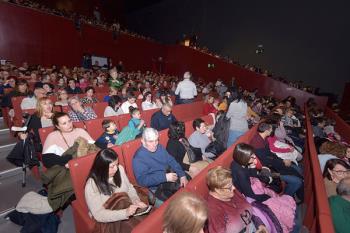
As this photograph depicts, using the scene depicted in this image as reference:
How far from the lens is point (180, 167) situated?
2.83m

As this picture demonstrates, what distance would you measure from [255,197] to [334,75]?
13.6m

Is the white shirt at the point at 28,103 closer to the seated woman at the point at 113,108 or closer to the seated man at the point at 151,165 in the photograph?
the seated woman at the point at 113,108

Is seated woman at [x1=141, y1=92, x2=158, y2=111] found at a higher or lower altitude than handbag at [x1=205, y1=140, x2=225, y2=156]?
higher

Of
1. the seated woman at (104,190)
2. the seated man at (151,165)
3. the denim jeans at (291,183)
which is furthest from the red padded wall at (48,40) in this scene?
the denim jeans at (291,183)

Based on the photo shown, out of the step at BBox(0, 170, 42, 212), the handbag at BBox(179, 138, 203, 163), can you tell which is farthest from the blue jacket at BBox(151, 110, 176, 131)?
the step at BBox(0, 170, 42, 212)

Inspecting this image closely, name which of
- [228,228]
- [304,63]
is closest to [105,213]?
[228,228]

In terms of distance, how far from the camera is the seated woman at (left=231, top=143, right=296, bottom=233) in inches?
94.7

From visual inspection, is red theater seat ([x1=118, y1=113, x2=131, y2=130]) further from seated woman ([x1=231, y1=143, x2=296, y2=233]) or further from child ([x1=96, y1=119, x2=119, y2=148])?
seated woman ([x1=231, y1=143, x2=296, y2=233])

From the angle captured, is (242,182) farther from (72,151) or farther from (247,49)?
(247,49)

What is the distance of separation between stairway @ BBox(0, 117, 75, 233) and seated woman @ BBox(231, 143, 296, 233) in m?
2.00

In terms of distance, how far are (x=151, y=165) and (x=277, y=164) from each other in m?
2.05

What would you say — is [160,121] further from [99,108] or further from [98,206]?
[98,206]

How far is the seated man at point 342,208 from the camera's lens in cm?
197

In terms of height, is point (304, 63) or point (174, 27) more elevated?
point (174, 27)
